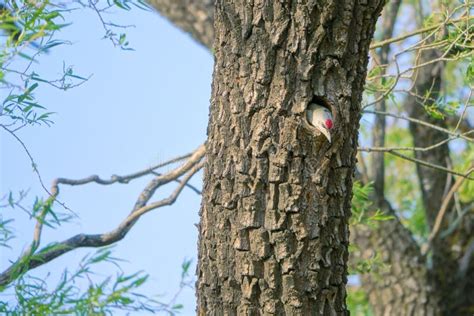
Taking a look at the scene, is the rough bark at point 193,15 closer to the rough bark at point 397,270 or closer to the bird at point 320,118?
the rough bark at point 397,270

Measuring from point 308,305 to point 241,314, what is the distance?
0.13 meters

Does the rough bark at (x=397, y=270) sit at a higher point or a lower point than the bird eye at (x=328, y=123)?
higher

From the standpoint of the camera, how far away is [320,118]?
1679 millimetres

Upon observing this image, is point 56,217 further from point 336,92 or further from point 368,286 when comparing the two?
point 368,286

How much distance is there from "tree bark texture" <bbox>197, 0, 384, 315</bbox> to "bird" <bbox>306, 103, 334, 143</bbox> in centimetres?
2

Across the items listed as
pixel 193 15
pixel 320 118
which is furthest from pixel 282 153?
pixel 193 15

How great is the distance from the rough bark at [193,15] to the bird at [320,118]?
258cm

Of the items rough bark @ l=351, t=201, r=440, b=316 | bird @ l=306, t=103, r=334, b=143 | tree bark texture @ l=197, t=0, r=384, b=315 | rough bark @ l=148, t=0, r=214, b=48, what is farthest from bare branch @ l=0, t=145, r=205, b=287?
rough bark @ l=148, t=0, r=214, b=48

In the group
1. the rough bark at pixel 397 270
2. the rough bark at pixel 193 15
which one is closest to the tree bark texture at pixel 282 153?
the rough bark at pixel 397 270

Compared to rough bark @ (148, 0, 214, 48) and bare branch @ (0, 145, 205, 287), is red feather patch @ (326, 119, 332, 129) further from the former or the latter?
rough bark @ (148, 0, 214, 48)

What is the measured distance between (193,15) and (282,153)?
8.92 ft

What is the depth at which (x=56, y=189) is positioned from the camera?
233 cm

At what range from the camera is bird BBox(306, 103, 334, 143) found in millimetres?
1673

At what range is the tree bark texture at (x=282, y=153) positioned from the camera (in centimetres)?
170
